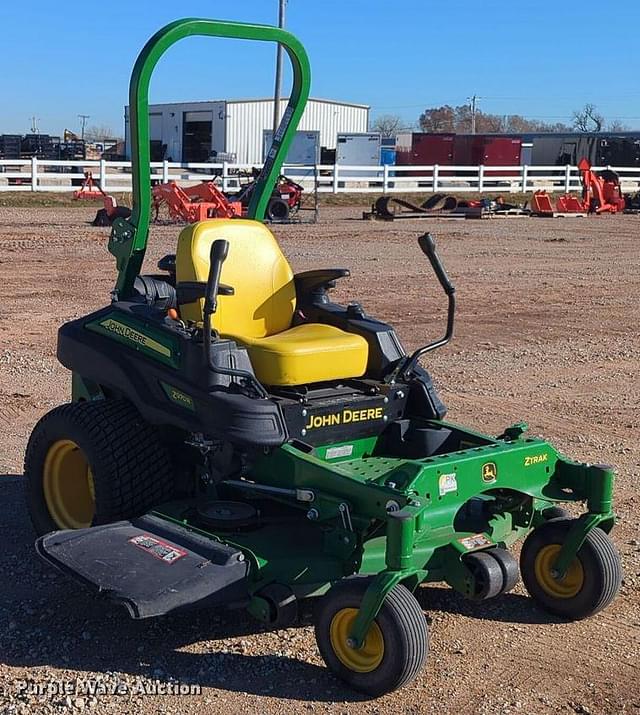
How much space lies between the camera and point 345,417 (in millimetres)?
4688

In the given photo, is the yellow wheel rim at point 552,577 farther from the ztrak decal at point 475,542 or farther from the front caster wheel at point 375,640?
the front caster wheel at point 375,640

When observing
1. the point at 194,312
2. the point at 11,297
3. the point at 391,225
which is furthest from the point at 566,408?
the point at 391,225

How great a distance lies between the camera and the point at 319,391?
473 centimetres

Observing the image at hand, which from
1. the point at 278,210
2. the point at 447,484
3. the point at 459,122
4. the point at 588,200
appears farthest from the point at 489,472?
the point at 459,122

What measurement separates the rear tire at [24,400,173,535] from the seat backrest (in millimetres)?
611

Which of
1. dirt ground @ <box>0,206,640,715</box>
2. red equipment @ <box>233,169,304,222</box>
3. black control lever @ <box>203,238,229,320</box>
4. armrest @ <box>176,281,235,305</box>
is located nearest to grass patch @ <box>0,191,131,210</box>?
red equipment @ <box>233,169,304,222</box>

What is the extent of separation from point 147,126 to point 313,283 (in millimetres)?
1114

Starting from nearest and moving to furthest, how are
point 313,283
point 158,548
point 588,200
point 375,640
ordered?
point 375,640 < point 158,548 < point 313,283 < point 588,200

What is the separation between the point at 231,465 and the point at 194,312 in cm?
81

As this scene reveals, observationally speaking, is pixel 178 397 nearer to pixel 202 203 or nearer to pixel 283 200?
pixel 202 203

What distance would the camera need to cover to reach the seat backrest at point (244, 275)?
197 inches

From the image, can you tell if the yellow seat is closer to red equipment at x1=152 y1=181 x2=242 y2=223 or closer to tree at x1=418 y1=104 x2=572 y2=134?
red equipment at x1=152 y1=181 x2=242 y2=223

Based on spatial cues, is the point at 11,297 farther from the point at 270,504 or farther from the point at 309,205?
the point at 309,205

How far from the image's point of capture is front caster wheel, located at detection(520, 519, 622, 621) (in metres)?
4.32
